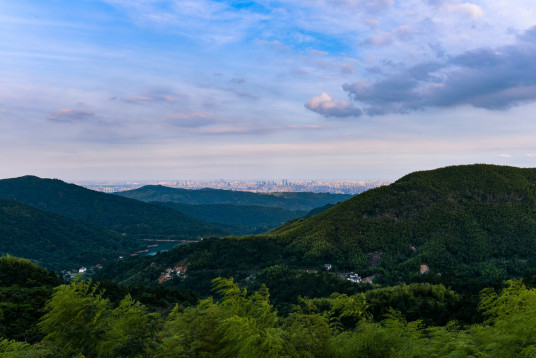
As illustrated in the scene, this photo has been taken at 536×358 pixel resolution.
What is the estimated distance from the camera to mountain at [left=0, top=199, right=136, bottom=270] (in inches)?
4715

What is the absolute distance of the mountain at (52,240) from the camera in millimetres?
119750

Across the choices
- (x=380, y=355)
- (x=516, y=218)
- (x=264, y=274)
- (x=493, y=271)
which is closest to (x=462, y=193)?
(x=516, y=218)

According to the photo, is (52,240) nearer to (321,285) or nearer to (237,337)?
(321,285)

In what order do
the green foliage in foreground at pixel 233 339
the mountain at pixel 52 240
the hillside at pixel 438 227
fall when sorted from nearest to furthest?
the green foliage in foreground at pixel 233 339 → the hillside at pixel 438 227 → the mountain at pixel 52 240

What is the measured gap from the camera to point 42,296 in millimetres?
28266

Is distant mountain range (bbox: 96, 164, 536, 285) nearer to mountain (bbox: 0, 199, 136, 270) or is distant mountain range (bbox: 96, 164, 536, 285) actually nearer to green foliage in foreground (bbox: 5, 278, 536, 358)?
mountain (bbox: 0, 199, 136, 270)

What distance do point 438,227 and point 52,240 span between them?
461ft

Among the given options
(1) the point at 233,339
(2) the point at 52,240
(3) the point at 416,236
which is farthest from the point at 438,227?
(2) the point at 52,240

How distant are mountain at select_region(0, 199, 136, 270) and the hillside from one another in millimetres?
85641

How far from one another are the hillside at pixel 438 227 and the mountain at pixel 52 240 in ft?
281

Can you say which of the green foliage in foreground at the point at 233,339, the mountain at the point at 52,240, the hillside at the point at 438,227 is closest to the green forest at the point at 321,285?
the green foliage in foreground at the point at 233,339

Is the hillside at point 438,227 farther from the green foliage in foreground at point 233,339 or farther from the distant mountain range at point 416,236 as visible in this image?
the green foliage in foreground at point 233,339

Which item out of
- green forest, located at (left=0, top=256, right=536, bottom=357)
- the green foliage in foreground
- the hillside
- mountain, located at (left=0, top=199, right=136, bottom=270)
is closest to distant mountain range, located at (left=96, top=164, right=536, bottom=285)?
the hillside

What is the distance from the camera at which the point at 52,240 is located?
439 feet
